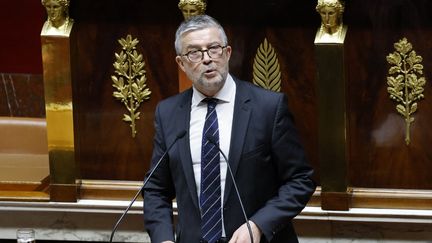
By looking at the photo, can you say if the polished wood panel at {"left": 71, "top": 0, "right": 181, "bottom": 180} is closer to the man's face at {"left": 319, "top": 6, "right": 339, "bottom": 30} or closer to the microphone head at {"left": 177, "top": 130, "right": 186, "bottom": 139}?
the man's face at {"left": 319, "top": 6, "right": 339, "bottom": 30}

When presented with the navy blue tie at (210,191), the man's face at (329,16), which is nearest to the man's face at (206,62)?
the navy blue tie at (210,191)

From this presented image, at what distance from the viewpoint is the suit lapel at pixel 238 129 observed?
121 inches

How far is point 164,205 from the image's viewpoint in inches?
123

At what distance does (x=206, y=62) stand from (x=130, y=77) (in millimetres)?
1039

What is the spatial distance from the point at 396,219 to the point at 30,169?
Result: 1297mm

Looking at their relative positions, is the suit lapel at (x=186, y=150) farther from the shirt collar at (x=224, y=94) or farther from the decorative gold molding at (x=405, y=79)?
the decorative gold molding at (x=405, y=79)

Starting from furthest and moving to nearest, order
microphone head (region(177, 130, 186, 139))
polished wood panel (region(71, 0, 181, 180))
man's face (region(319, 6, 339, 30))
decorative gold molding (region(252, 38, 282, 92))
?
polished wood panel (region(71, 0, 181, 180)) → decorative gold molding (region(252, 38, 282, 92)) → man's face (region(319, 6, 339, 30)) → microphone head (region(177, 130, 186, 139))

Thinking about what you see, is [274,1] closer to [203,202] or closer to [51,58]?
[51,58]

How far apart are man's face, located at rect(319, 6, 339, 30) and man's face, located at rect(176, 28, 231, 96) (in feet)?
2.52

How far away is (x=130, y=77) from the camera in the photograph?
4047 millimetres

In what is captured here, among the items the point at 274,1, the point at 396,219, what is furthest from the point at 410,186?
the point at 274,1

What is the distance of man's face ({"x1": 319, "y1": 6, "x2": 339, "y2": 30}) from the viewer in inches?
148

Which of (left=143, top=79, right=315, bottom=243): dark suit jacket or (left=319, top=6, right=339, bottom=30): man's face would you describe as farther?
(left=319, top=6, right=339, bottom=30): man's face

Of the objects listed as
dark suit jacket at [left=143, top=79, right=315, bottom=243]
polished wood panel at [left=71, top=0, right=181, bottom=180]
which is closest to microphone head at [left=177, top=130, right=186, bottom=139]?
dark suit jacket at [left=143, top=79, right=315, bottom=243]
